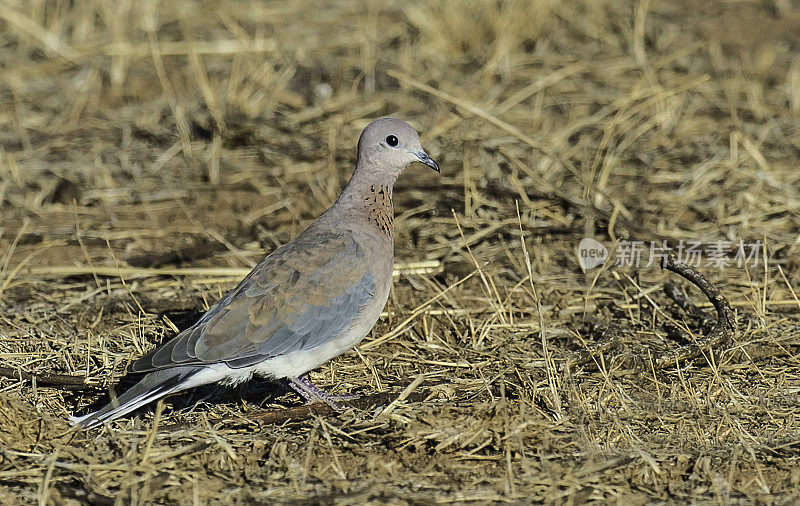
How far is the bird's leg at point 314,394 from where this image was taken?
154 inches

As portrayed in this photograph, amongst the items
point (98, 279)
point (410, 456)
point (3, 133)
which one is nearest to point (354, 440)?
point (410, 456)

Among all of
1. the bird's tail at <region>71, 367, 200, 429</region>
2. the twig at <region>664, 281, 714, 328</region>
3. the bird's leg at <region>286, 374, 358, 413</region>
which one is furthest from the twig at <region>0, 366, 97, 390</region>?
the twig at <region>664, 281, 714, 328</region>

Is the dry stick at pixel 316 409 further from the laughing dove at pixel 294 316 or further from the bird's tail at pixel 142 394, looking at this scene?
the bird's tail at pixel 142 394

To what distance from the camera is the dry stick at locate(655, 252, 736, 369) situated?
4.09 meters

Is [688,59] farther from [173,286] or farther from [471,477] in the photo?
[471,477]

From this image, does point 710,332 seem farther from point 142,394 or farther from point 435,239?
point 142,394

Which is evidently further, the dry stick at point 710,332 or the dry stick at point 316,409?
the dry stick at point 710,332

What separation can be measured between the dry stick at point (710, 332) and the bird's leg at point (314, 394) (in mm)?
1349

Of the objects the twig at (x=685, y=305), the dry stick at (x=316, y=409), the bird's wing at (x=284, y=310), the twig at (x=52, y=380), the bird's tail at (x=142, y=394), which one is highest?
the bird's wing at (x=284, y=310)

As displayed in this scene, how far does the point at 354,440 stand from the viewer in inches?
141

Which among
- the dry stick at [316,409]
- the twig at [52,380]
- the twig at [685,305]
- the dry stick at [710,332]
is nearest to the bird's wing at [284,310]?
the dry stick at [316,409]

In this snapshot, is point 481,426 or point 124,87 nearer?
point 481,426

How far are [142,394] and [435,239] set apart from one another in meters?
2.21

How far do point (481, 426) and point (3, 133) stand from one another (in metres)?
4.75
